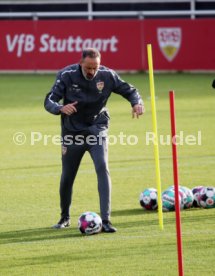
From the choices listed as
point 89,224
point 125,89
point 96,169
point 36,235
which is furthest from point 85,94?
point 36,235

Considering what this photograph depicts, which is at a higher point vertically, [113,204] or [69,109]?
[69,109]

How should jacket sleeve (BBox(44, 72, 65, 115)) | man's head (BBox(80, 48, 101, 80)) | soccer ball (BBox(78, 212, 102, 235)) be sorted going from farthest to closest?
1. jacket sleeve (BBox(44, 72, 65, 115))
2. soccer ball (BBox(78, 212, 102, 235))
3. man's head (BBox(80, 48, 101, 80))

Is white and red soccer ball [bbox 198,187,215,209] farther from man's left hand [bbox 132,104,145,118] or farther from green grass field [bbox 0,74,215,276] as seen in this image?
man's left hand [bbox 132,104,145,118]

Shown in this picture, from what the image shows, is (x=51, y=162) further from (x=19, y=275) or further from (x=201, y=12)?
(x=201, y=12)

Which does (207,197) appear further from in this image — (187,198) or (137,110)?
(137,110)

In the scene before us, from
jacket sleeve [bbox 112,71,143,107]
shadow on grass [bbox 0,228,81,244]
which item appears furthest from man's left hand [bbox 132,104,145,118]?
shadow on grass [bbox 0,228,81,244]

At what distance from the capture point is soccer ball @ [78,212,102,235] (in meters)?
11.9

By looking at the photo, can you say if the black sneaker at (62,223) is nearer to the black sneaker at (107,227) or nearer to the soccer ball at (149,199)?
the black sneaker at (107,227)

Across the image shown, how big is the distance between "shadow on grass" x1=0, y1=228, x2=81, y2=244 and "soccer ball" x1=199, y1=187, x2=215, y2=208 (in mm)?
2003

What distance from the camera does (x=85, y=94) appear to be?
12180 mm

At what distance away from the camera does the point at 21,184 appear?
1574 cm

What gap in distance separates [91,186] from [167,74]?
19308 millimetres

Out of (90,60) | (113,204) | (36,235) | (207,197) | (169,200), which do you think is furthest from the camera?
(113,204)

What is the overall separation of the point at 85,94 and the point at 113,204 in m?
2.39
